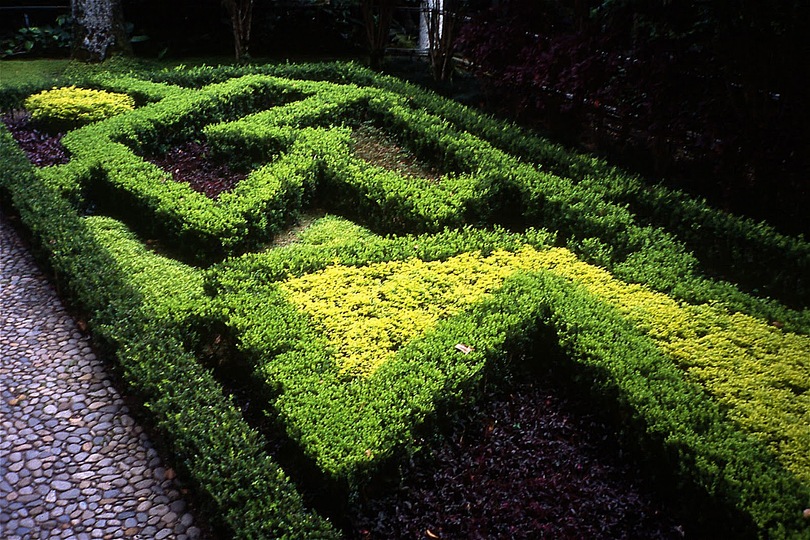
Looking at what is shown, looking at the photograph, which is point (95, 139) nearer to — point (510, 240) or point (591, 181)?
point (510, 240)

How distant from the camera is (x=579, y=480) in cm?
412

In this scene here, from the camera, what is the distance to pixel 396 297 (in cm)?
545

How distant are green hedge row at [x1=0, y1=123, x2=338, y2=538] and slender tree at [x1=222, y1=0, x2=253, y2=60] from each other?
6538mm

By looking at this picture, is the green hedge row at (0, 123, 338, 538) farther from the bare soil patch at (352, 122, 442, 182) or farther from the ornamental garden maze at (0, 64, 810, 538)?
the bare soil patch at (352, 122, 442, 182)

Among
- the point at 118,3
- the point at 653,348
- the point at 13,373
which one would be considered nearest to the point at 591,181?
the point at 653,348

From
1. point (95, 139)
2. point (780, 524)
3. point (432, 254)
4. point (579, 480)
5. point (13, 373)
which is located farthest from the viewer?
point (95, 139)

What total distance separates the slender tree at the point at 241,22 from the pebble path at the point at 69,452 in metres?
8.88

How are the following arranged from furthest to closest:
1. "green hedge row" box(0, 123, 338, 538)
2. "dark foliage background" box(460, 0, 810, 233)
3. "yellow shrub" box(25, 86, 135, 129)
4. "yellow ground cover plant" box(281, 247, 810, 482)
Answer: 1. "yellow shrub" box(25, 86, 135, 129)
2. "dark foliage background" box(460, 0, 810, 233)
3. "yellow ground cover plant" box(281, 247, 810, 482)
4. "green hedge row" box(0, 123, 338, 538)

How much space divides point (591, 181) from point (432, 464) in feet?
14.2

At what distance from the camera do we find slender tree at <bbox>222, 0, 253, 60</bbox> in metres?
13.0

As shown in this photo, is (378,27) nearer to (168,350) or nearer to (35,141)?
(35,141)

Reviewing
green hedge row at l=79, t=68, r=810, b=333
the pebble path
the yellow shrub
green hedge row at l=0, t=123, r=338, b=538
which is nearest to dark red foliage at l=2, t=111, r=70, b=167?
the yellow shrub

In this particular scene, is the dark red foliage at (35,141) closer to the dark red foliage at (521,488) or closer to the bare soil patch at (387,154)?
the bare soil patch at (387,154)

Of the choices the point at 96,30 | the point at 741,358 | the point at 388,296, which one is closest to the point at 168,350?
the point at 388,296
